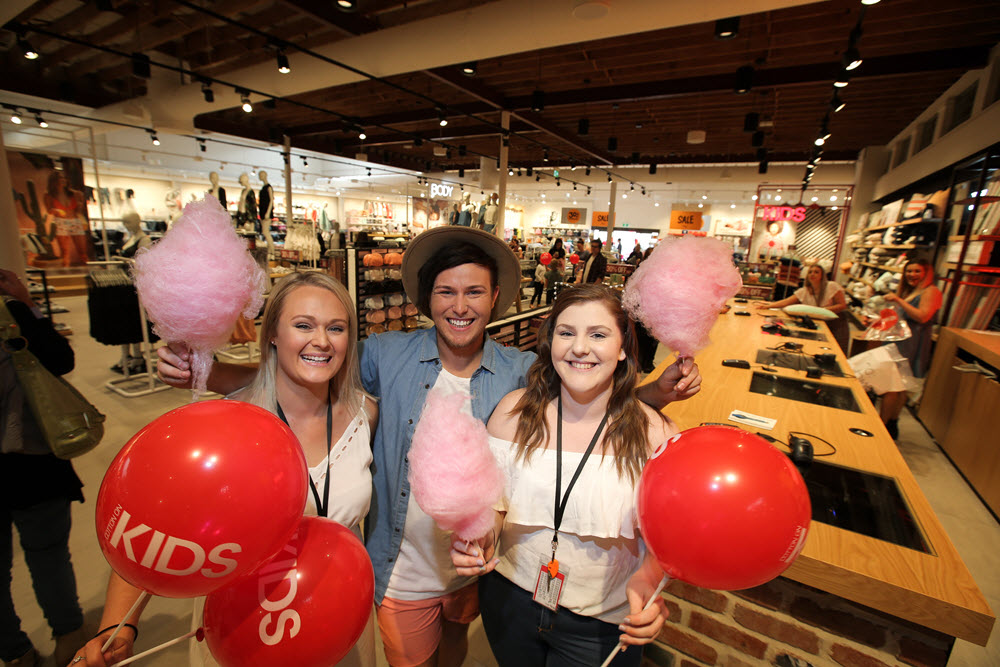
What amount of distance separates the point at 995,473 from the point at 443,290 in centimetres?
459

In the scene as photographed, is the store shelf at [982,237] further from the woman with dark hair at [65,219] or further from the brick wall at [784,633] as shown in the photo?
the woman with dark hair at [65,219]

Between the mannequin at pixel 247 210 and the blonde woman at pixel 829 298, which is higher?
the mannequin at pixel 247 210

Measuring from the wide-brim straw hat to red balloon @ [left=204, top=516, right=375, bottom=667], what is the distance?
84 cm

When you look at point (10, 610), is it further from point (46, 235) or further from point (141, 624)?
point (46, 235)

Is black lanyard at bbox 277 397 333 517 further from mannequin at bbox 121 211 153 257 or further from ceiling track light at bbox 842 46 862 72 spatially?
mannequin at bbox 121 211 153 257

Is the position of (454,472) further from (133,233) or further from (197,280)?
(133,233)

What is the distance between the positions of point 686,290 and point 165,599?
3.19 m

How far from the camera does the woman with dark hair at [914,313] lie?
13.4 ft

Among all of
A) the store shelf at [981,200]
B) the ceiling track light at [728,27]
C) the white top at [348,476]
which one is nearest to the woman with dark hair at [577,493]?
the white top at [348,476]

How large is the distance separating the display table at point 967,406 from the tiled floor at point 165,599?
0.49 feet

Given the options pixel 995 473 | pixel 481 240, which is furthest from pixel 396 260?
pixel 995 473

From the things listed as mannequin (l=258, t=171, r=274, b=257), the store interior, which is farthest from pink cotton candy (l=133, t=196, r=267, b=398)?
mannequin (l=258, t=171, r=274, b=257)

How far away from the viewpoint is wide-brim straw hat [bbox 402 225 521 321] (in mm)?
1546

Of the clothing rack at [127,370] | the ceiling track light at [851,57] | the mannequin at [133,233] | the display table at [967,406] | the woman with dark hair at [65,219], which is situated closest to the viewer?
the display table at [967,406]
